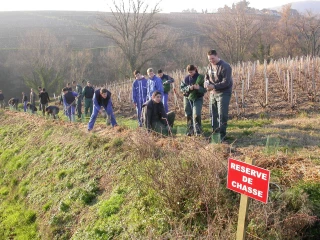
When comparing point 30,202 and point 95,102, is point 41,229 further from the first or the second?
point 95,102

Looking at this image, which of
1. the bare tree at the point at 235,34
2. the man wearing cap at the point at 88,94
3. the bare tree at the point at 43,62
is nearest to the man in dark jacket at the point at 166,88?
the man wearing cap at the point at 88,94

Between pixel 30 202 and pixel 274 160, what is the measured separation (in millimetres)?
5005

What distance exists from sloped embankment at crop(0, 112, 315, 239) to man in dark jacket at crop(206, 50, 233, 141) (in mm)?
1317

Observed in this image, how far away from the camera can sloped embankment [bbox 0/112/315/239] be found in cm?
319

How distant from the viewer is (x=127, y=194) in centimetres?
464

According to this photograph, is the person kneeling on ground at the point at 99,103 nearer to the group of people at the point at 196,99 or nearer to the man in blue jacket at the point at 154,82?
the group of people at the point at 196,99

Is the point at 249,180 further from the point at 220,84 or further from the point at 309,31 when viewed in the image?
the point at 309,31

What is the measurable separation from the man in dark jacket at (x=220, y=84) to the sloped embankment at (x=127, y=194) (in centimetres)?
132

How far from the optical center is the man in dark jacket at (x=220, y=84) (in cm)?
571

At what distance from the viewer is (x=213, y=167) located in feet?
11.8

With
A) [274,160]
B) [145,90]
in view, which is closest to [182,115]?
[145,90]

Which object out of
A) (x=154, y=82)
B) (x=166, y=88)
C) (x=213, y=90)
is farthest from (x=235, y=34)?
(x=213, y=90)

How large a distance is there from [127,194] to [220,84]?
8.79 ft

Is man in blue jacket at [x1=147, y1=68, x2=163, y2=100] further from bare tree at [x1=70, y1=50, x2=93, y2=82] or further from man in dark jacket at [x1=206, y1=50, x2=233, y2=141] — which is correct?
bare tree at [x1=70, y1=50, x2=93, y2=82]
